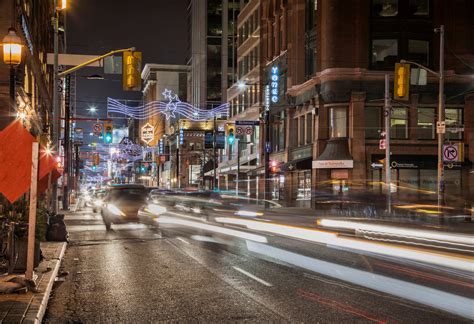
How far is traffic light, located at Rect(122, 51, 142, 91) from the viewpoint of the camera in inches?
845

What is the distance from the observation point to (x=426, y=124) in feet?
148

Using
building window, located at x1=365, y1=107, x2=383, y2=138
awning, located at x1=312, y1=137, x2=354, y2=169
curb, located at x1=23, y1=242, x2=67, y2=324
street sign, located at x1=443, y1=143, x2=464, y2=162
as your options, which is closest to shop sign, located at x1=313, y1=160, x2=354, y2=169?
awning, located at x1=312, y1=137, x2=354, y2=169

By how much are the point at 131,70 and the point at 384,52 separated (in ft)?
94.1

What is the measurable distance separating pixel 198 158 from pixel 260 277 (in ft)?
303

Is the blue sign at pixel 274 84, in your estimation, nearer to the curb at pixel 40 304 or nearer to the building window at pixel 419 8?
the building window at pixel 419 8

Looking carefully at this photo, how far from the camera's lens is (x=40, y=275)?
38.8 ft

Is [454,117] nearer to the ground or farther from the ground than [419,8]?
nearer to the ground

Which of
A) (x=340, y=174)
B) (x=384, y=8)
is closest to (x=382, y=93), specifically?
(x=384, y=8)

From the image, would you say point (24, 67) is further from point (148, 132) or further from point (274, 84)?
point (148, 132)

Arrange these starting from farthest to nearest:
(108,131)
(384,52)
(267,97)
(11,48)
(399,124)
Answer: (267,97), (384,52), (399,124), (108,131), (11,48)

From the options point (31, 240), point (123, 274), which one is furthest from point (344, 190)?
point (31, 240)

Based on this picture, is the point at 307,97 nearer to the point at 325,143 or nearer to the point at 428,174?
the point at 325,143

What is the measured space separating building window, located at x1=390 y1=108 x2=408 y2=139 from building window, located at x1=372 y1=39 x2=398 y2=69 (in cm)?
361

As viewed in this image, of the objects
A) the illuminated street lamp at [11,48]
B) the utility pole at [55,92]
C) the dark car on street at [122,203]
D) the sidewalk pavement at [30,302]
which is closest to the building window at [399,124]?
the dark car on street at [122,203]
